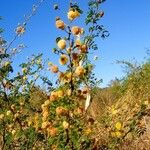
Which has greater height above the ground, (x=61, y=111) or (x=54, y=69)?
(x=54, y=69)

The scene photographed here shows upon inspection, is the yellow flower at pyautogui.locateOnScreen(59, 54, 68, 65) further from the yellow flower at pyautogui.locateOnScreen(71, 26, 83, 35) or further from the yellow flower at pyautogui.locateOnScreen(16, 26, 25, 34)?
the yellow flower at pyautogui.locateOnScreen(16, 26, 25, 34)

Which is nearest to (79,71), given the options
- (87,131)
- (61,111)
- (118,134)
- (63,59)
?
(63,59)

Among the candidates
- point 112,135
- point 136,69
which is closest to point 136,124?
point 112,135

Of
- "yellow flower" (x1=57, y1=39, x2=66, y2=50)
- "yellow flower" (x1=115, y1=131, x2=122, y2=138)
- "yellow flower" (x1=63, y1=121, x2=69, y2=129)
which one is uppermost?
"yellow flower" (x1=57, y1=39, x2=66, y2=50)

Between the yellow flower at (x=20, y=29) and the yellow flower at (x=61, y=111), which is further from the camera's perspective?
the yellow flower at (x=20, y=29)

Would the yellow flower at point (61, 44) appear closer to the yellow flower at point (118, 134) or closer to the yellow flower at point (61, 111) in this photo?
the yellow flower at point (61, 111)

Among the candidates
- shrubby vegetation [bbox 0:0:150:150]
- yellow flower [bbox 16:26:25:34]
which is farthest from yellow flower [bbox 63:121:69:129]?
yellow flower [bbox 16:26:25:34]

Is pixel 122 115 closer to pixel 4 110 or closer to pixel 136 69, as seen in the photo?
pixel 4 110

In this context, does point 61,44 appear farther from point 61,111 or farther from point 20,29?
point 20,29

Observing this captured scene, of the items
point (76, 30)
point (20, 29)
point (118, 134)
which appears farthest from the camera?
point (20, 29)

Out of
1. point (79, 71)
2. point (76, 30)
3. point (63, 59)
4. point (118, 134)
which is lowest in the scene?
point (118, 134)

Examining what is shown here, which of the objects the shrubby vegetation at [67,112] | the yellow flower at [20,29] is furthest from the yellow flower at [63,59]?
the yellow flower at [20,29]

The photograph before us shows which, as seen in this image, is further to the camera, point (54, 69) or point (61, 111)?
point (61, 111)

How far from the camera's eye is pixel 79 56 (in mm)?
4934
